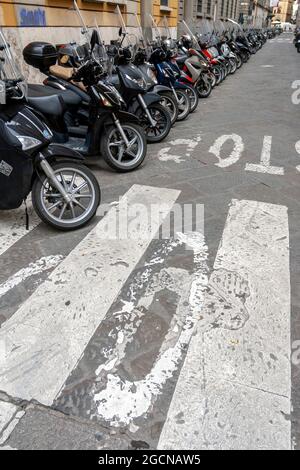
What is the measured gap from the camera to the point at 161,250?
290 cm

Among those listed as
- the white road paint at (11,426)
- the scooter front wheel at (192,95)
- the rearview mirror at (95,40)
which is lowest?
the white road paint at (11,426)

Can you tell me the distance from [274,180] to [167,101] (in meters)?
2.78

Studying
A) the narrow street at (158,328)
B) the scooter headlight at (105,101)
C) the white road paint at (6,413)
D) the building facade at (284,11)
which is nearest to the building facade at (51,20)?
the scooter headlight at (105,101)

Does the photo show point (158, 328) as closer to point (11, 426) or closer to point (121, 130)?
point (11, 426)

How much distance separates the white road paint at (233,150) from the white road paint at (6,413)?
12.2 ft

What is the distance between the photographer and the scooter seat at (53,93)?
12.8 ft

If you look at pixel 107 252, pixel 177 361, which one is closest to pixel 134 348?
pixel 177 361

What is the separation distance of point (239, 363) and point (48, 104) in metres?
3.23

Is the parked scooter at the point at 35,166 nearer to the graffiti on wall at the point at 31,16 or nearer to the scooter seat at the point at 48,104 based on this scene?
the scooter seat at the point at 48,104

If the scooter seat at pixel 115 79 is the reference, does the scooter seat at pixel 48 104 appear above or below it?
below

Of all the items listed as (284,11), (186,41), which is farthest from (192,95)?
(284,11)

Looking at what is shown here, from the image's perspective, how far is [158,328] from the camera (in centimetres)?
215
